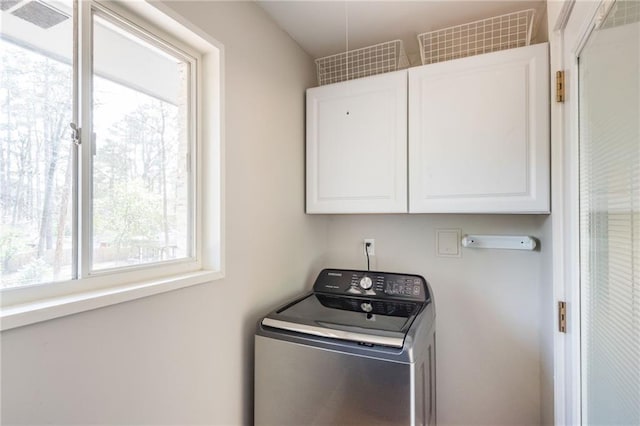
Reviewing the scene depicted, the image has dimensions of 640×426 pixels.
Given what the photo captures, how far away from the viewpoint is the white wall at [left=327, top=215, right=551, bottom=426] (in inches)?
62.7

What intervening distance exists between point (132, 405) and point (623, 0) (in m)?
1.62

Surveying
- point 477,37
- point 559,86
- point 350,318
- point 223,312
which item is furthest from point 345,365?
point 477,37

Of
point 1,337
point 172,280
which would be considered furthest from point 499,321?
point 1,337

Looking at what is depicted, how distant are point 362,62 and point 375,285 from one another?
122cm

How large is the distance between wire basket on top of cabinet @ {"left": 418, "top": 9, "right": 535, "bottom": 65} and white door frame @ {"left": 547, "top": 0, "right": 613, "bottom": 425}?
0.15 m

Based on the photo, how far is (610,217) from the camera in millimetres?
812

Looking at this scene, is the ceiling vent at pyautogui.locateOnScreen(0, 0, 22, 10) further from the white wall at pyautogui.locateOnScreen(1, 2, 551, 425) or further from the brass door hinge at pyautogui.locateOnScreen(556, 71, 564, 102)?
the brass door hinge at pyautogui.locateOnScreen(556, 71, 564, 102)

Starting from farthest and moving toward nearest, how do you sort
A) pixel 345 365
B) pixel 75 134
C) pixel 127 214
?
pixel 345 365 → pixel 127 214 → pixel 75 134

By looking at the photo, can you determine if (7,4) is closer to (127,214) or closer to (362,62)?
(127,214)

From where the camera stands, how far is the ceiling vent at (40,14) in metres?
0.77

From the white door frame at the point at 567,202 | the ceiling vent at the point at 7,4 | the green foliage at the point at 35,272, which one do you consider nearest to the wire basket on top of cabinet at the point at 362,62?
the white door frame at the point at 567,202

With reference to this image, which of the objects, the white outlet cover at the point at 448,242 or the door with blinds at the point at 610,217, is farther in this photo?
the white outlet cover at the point at 448,242

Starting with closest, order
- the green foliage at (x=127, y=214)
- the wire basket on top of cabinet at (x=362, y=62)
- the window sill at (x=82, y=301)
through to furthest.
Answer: the window sill at (x=82, y=301), the green foliage at (x=127, y=214), the wire basket on top of cabinet at (x=362, y=62)

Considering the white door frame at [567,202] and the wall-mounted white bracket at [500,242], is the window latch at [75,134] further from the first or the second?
the wall-mounted white bracket at [500,242]
